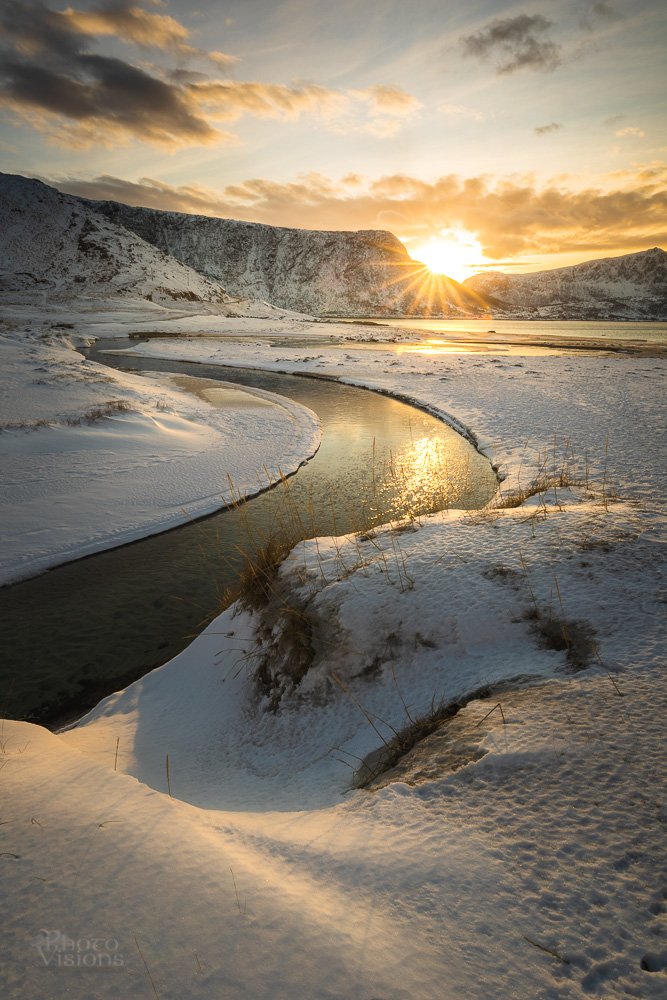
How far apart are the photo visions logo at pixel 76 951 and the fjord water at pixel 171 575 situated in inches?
130

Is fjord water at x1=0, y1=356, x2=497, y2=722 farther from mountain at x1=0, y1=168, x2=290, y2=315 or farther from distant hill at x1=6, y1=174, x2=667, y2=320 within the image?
distant hill at x1=6, y1=174, x2=667, y2=320

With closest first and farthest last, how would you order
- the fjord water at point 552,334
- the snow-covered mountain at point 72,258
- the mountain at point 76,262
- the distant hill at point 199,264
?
the fjord water at point 552,334, the mountain at point 76,262, the snow-covered mountain at point 72,258, the distant hill at point 199,264

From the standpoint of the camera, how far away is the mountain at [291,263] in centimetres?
14850

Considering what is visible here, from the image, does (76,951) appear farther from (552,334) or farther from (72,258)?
(72,258)

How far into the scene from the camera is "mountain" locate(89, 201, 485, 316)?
148 m

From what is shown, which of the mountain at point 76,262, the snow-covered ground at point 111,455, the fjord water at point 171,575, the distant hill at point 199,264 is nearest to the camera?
the fjord water at point 171,575

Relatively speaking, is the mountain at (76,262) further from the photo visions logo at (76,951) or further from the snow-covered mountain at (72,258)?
the photo visions logo at (76,951)

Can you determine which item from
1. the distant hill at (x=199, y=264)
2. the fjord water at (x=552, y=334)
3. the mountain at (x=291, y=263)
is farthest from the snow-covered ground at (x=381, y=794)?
the mountain at (x=291, y=263)

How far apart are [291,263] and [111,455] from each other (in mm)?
169487

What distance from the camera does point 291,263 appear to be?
157375 mm

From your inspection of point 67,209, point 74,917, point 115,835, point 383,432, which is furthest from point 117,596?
point 67,209

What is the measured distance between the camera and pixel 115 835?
1.84 m

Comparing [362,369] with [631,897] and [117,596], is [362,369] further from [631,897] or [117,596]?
[631,897]

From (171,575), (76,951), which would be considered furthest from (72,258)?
(76,951)
